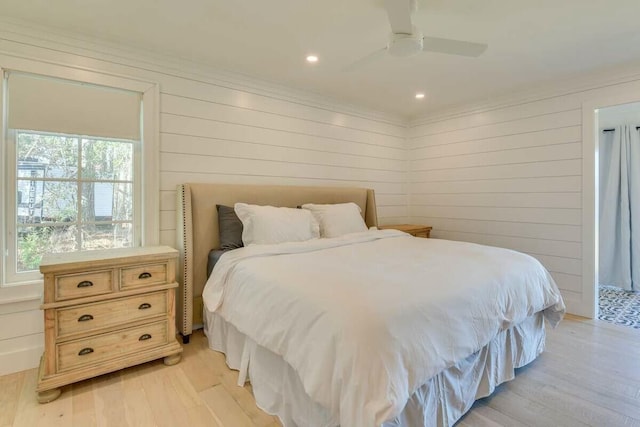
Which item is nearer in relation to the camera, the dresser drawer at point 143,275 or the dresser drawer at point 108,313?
the dresser drawer at point 108,313

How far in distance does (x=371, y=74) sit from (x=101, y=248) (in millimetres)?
2873

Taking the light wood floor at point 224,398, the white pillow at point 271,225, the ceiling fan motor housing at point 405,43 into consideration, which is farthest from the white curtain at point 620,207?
the white pillow at point 271,225

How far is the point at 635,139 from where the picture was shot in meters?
4.08

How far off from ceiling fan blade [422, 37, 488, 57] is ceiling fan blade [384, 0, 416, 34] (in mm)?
160

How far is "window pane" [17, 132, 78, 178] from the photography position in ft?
7.63

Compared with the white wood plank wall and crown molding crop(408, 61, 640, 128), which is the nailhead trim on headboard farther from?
crown molding crop(408, 61, 640, 128)

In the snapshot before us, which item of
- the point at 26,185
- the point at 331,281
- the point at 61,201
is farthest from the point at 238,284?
the point at 26,185

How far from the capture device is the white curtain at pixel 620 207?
410 cm

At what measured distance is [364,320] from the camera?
1300mm

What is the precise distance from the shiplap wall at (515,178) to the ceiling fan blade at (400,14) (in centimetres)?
236

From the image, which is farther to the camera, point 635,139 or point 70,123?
point 635,139

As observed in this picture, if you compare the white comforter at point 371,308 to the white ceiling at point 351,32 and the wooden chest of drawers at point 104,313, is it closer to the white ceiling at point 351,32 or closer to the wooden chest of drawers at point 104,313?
the wooden chest of drawers at point 104,313

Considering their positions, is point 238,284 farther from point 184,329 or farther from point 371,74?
point 371,74

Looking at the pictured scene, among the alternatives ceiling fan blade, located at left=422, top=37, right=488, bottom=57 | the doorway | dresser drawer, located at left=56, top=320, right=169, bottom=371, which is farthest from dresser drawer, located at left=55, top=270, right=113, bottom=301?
the doorway
